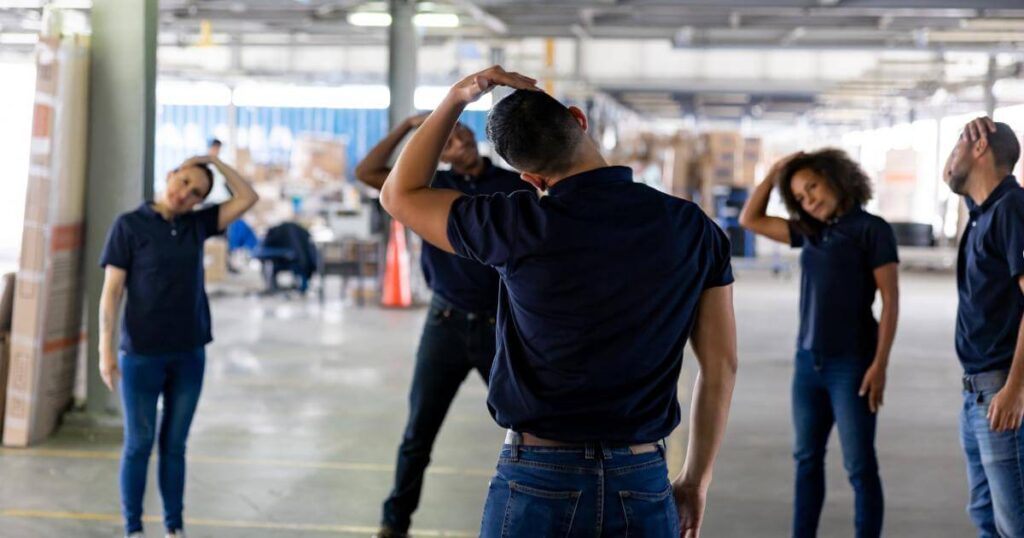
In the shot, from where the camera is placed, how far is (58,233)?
7043 mm

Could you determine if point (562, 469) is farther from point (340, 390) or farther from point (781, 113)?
point (781, 113)

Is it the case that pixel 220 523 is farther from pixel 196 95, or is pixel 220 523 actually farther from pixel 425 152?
pixel 196 95

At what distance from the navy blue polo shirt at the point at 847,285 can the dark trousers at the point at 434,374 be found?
135 cm

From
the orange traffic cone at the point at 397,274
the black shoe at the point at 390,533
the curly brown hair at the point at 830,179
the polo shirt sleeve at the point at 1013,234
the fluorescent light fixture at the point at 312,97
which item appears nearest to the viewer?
the polo shirt sleeve at the point at 1013,234

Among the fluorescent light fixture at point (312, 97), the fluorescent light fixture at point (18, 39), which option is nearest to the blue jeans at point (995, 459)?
the fluorescent light fixture at point (18, 39)

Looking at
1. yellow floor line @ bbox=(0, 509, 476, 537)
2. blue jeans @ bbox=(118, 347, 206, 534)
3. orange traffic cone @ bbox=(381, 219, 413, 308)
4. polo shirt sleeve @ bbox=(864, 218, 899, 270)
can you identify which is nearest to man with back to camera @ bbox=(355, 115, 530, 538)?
yellow floor line @ bbox=(0, 509, 476, 537)

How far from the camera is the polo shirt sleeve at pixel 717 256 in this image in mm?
2500

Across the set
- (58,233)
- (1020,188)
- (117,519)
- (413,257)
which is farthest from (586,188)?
(413,257)

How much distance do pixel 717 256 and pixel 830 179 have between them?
2.25 m

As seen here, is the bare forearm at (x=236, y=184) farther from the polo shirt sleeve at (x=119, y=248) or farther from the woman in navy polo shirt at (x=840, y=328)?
the woman in navy polo shirt at (x=840, y=328)

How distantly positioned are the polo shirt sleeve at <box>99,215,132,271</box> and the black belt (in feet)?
10.9

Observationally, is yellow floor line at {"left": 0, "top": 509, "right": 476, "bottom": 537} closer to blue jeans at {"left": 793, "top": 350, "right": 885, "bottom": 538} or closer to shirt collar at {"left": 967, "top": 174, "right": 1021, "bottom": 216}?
blue jeans at {"left": 793, "top": 350, "right": 885, "bottom": 538}

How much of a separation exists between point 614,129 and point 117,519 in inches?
994

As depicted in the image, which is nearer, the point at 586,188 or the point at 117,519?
the point at 586,188
